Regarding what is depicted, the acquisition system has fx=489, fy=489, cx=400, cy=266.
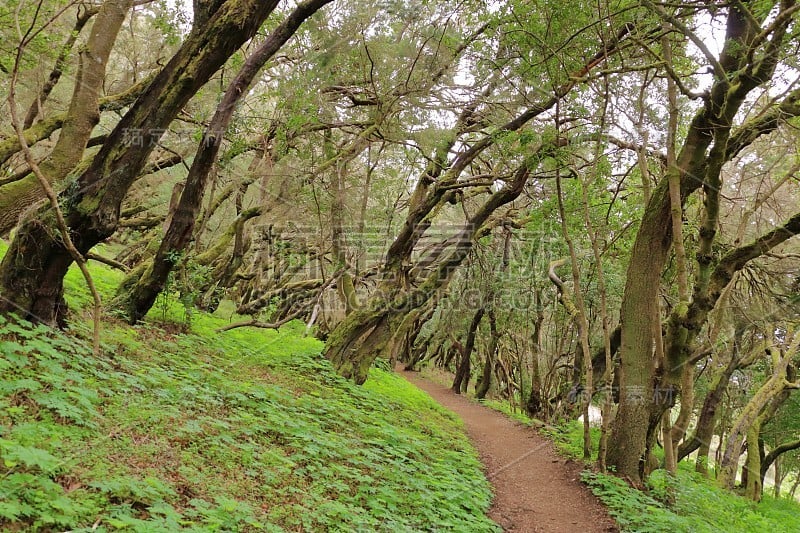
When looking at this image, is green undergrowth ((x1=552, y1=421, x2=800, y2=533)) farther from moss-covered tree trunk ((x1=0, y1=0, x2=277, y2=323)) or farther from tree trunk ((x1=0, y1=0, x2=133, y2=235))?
tree trunk ((x1=0, y1=0, x2=133, y2=235))

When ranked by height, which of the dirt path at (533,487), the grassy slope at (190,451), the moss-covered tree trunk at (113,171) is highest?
the moss-covered tree trunk at (113,171)

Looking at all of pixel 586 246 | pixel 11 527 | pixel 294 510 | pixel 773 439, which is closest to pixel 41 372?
pixel 11 527

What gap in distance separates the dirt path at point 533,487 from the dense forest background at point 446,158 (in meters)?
0.86

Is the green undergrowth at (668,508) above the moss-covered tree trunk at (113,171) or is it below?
below

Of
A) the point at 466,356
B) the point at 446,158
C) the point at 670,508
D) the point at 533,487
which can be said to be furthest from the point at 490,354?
the point at 670,508

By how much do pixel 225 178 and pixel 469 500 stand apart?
354 inches

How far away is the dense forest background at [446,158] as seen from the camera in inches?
193

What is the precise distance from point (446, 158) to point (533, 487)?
668cm

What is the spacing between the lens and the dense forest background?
4.91 m

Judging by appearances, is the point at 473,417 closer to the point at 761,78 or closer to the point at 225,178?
the point at 225,178

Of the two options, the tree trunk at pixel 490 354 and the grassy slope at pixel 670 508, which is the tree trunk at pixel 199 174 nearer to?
the grassy slope at pixel 670 508

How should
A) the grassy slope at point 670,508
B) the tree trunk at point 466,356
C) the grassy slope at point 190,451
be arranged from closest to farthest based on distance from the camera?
the grassy slope at point 190,451 < the grassy slope at point 670,508 < the tree trunk at point 466,356

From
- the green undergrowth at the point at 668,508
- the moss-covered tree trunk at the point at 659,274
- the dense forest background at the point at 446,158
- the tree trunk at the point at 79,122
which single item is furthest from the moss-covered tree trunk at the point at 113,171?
the green undergrowth at the point at 668,508

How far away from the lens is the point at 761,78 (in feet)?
17.5
